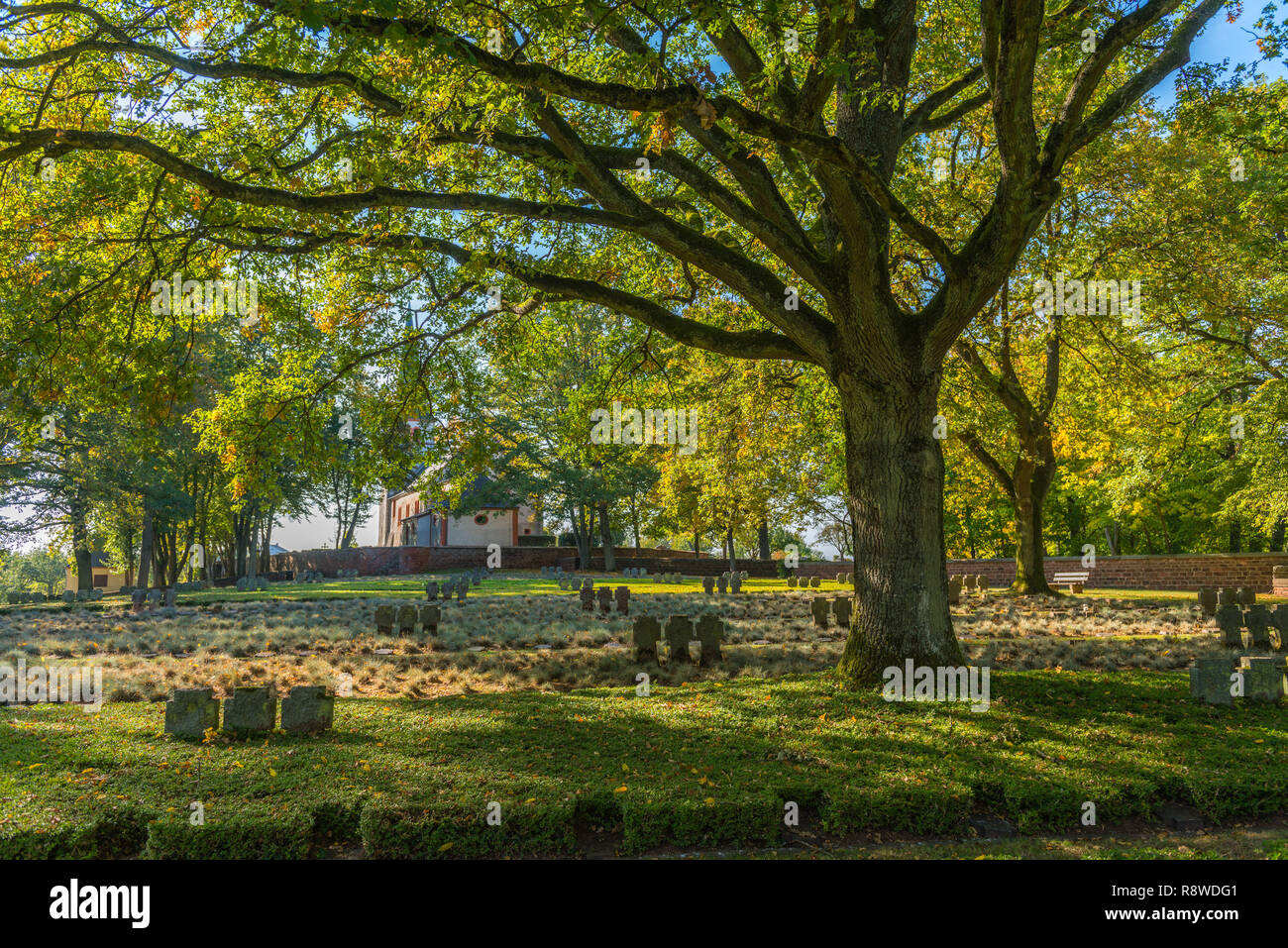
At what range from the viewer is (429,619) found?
15.3 meters

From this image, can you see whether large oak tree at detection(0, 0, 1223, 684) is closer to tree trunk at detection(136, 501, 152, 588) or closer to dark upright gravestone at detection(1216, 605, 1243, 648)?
dark upright gravestone at detection(1216, 605, 1243, 648)

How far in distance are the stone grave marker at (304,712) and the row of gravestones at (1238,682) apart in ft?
28.2

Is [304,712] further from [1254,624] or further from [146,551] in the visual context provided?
[146,551]

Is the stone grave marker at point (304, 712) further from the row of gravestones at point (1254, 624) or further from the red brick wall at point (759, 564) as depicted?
the red brick wall at point (759, 564)

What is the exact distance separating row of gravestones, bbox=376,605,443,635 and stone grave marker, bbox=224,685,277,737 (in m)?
8.15

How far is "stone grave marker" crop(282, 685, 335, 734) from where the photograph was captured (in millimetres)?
6914

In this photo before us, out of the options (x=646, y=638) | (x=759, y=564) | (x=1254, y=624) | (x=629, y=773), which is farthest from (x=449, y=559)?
(x=629, y=773)

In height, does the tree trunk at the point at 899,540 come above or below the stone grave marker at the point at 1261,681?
above

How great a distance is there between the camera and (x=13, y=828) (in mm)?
4586

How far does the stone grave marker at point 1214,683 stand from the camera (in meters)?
7.75

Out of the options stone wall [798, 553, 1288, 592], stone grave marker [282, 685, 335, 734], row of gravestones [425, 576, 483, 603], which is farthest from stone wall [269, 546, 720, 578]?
stone grave marker [282, 685, 335, 734]

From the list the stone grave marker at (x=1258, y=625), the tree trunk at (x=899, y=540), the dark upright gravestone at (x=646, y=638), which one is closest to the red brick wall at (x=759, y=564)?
the stone grave marker at (x=1258, y=625)
